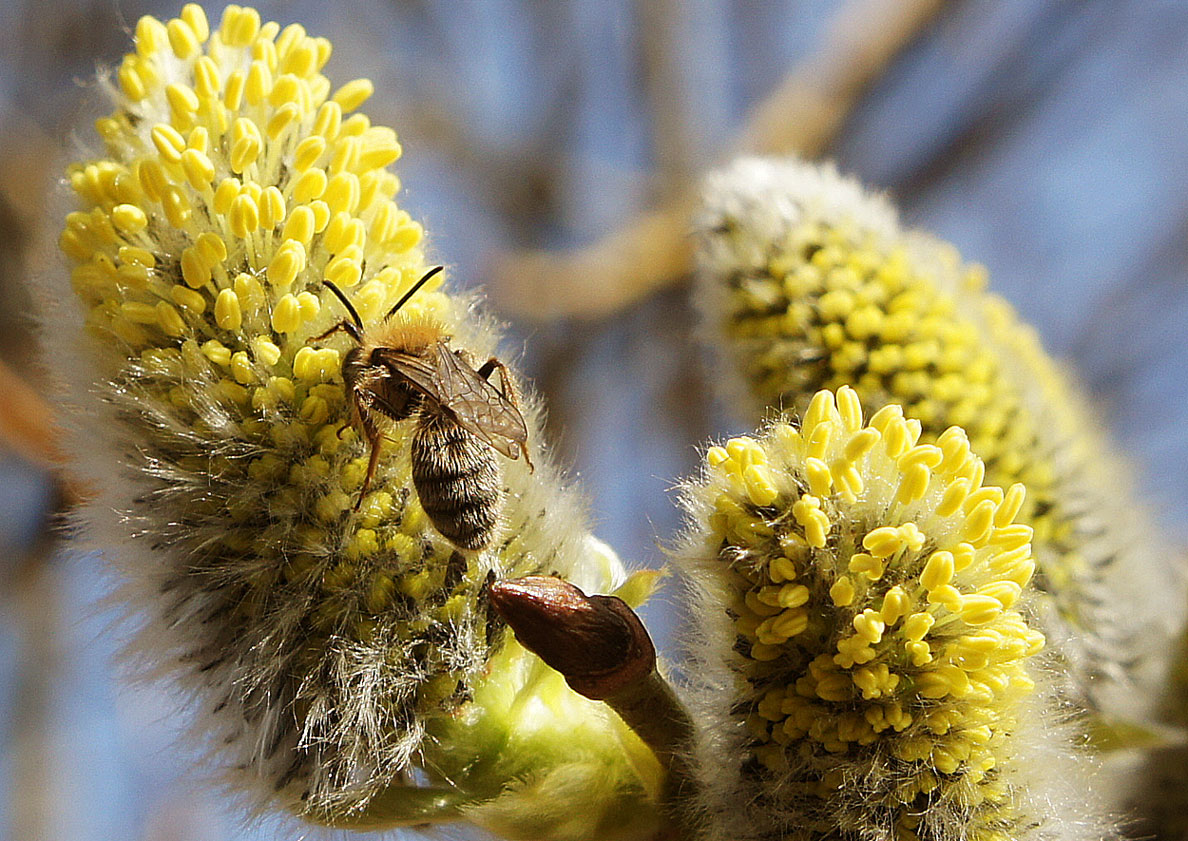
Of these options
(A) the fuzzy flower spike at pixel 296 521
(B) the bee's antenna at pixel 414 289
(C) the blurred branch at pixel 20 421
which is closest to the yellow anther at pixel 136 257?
(A) the fuzzy flower spike at pixel 296 521

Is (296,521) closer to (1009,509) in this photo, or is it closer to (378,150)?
(378,150)

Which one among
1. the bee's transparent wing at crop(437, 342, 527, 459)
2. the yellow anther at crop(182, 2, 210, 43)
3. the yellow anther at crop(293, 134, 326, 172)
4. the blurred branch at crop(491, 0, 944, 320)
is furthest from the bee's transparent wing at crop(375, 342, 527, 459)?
the blurred branch at crop(491, 0, 944, 320)

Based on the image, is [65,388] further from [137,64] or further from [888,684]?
[888,684]

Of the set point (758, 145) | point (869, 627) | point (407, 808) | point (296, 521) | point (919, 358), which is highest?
point (758, 145)

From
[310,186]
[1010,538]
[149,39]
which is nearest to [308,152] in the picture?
[310,186]

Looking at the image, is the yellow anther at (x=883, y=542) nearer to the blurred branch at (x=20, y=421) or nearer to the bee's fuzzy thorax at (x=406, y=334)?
the bee's fuzzy thorax at (x=406, y=334)

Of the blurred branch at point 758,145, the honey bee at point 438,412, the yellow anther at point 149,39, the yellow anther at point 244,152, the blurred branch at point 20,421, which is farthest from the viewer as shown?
the blurred branch at point 758,145
